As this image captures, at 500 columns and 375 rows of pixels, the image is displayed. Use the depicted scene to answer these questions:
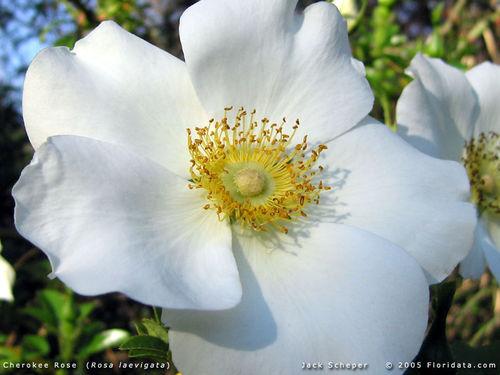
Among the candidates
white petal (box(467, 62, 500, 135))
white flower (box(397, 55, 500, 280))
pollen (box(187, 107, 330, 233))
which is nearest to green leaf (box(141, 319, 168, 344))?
pollen (box(187, 107, 330, 233))

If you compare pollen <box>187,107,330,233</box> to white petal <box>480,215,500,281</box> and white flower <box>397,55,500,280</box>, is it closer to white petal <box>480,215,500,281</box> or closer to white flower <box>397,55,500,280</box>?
white flower <box>397,55,500,280</box>

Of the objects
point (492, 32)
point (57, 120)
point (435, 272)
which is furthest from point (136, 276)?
point (492, 32)

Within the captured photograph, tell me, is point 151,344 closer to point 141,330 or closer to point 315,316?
point 141,330

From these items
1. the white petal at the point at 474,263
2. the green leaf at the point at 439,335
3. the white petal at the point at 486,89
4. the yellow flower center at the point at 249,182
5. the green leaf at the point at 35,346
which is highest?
the white petal at the point at 486,89

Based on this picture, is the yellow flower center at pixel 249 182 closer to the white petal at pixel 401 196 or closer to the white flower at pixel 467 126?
the white petal at pixel 401 196

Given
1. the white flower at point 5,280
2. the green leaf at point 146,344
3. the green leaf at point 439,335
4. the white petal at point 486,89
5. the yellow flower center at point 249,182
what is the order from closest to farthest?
the green leaf at point 146,344 < the green leaf at point 439,335 < the yellow flower center at point 249,182 < the white flower at point 5,280 < the white petal at point 486,89

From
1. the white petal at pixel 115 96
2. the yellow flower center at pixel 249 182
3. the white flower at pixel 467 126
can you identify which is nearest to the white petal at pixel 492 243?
the white flower at pixel 467 126

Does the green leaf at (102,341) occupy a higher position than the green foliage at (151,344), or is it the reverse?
the green leaf at (102,341)
